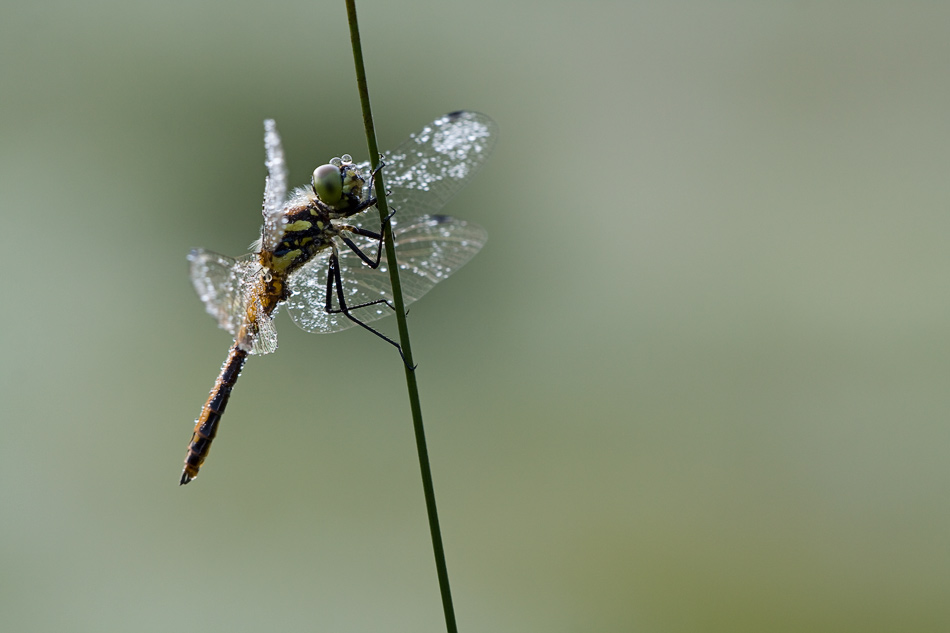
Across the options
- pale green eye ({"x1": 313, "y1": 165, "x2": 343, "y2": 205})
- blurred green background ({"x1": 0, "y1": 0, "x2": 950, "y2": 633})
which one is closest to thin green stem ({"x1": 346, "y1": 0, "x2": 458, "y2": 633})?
pale green eye ({"x1": 313, "y1": 165, "x2": 343, "y2": 205})

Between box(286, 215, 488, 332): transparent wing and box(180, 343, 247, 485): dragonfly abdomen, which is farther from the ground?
box(286, 215, 488, 332): transparent wing

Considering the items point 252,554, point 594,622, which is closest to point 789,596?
point 594,622

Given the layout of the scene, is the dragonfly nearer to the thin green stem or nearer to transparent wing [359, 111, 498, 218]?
transparent wing [359, 111, 498, 218]

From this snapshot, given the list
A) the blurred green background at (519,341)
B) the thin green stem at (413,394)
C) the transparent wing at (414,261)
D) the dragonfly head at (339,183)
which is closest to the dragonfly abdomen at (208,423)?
the transparent wing at (414,261)

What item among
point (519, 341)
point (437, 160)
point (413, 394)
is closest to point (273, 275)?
point (437, 160)

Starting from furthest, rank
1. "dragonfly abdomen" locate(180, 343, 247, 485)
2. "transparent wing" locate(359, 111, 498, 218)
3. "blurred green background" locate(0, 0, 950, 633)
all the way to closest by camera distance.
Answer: "blurred green background" locate(0, 0, 950, 633) → "transparent wing" locate(359, 111, 498, 218) → "dragonfly abdomen" locate(180, 343, 247, 485)
